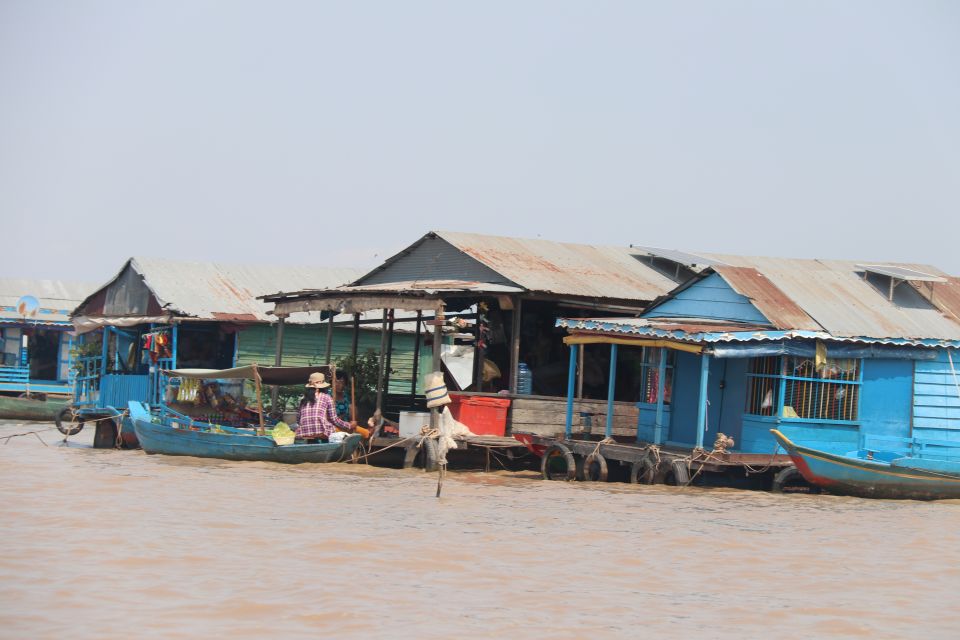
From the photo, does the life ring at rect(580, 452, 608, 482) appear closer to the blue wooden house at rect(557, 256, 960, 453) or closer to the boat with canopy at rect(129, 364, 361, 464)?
the blue wooden house at rect(557, 256, 960, 453)

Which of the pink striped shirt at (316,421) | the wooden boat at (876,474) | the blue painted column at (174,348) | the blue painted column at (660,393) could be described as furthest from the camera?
the blue painted column at (174,348)

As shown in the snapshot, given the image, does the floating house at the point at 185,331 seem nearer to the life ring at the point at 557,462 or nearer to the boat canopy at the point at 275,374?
the boat canopy at the point at 275,374

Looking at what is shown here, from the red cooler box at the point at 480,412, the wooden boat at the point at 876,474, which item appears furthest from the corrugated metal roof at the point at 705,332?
the red cooler box at the point at 480,412

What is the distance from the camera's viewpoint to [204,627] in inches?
319

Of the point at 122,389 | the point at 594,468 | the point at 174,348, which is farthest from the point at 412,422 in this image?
the point at 122,389

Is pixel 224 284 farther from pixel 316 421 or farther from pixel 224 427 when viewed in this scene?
pixel 316 421

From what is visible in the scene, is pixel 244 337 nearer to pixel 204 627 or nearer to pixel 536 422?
pixel 536 422

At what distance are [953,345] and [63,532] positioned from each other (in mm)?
13142

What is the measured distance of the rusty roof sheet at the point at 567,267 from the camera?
21.2 meters

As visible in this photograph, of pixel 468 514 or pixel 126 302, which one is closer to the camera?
pixel 468 514

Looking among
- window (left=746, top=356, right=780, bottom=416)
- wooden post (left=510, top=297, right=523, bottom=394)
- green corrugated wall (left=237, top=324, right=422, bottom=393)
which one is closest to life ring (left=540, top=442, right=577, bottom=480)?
wooden post (left=510, top=297, right=523, bottom=394)

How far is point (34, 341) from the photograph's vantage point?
1417 inches

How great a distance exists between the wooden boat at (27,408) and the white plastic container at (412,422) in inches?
549

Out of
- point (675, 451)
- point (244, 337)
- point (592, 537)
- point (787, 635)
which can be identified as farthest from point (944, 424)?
point (244, 337)
